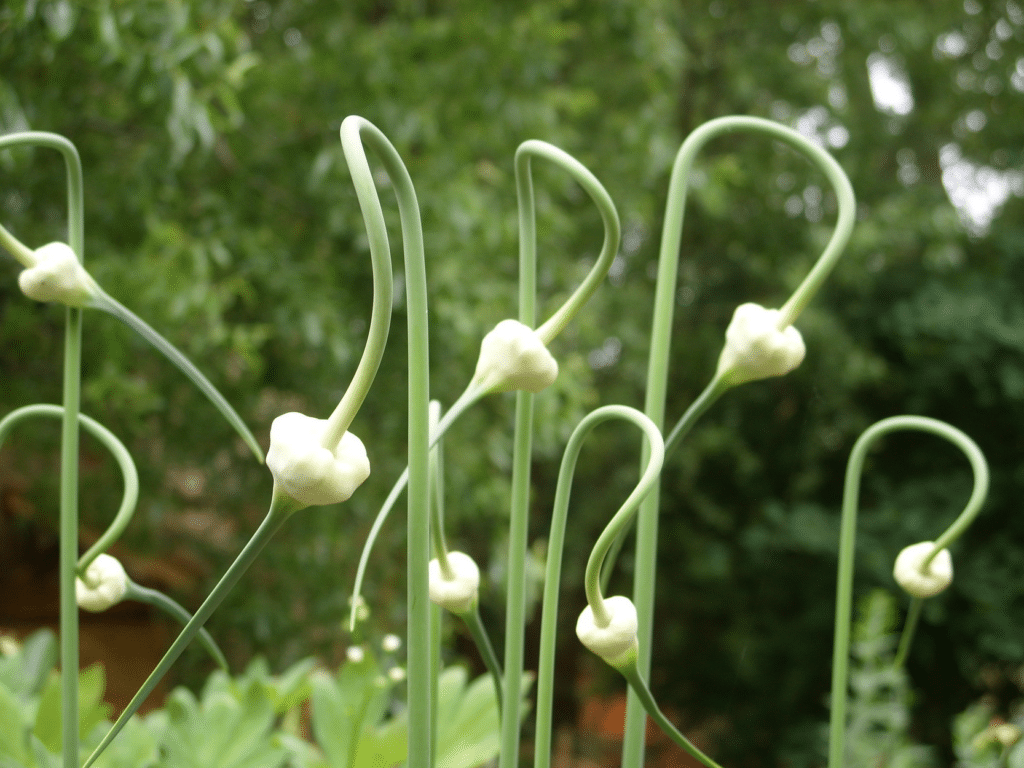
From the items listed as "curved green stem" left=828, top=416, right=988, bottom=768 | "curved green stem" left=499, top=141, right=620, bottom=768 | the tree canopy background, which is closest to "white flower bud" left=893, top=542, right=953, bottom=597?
"curved green stem" left=828, top=416, right=988, bottom=768

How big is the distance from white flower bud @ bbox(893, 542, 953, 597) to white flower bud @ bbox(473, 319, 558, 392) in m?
0.13

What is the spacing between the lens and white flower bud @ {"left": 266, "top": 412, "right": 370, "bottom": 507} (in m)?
0.13

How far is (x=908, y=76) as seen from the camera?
7.50ft

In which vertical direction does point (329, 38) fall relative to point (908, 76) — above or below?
below

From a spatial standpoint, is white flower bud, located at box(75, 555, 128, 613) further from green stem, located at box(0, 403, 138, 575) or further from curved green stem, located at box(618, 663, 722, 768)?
curved green stem, located at box(618, 663, 722, 768)

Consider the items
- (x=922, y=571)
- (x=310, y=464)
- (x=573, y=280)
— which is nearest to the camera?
(x=310, y=464)

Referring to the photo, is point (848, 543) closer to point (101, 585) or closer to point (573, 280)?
point (101, 585)

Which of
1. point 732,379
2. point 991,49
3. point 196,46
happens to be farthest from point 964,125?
point 732,379

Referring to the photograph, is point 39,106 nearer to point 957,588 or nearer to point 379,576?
point 379,576

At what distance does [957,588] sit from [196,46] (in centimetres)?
166

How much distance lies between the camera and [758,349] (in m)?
0.20

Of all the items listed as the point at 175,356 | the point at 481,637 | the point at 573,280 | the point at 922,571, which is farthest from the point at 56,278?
the point at 573,280

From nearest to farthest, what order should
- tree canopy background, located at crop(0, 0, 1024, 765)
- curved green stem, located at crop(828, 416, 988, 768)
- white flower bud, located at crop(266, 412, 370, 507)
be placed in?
white flower bud, located at crop(266, 412, 370, 507), curved green stem, located at crop(828, 416, 988, 768), tree canopy background, located at crop(0, 0, 1024, 765)

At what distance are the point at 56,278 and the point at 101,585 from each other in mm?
83
